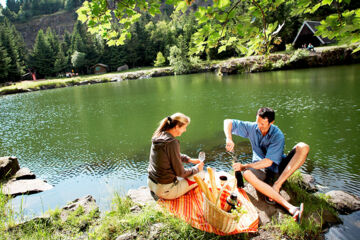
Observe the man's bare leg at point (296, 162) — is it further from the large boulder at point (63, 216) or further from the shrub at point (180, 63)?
the shrub at point (180, 63)

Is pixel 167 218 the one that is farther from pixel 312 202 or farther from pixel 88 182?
pixel 88 182

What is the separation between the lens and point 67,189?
6645 mm

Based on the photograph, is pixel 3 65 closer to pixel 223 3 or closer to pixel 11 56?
pixel 11 56

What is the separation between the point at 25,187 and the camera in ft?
21.0

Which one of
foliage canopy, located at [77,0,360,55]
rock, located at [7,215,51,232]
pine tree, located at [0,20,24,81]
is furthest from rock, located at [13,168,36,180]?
pine tree, located at [0,20,24,81]

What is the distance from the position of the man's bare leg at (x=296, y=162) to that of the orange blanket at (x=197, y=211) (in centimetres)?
63

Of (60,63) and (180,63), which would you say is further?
(60,63)

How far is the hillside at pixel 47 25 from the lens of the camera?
456 feet

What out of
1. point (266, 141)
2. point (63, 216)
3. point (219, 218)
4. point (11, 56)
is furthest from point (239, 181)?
point (11, 56)

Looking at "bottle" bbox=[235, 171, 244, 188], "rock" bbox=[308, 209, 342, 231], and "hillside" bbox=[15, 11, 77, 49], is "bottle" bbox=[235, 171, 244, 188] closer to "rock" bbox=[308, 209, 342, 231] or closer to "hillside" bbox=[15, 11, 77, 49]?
"rock" bbox=[308, 209, 342, 231]

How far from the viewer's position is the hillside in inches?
5468

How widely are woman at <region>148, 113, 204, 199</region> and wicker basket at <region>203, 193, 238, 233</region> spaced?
837mm

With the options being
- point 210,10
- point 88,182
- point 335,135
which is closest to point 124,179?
point 88,182

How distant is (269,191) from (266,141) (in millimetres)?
915
